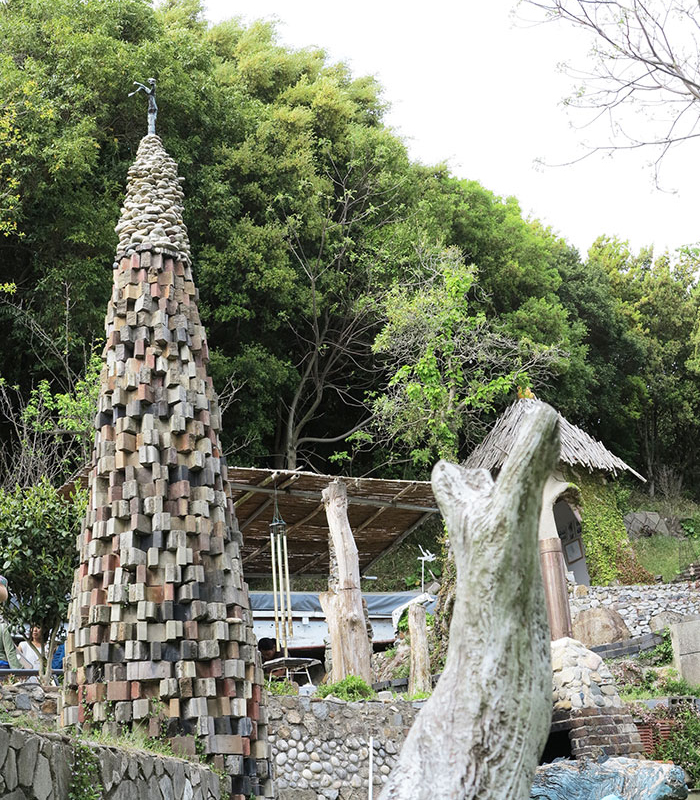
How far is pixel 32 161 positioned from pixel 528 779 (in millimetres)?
16028

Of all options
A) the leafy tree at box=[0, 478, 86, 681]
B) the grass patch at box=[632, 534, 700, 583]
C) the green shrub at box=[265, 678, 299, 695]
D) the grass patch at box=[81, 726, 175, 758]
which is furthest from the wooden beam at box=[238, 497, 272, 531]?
the grass patch at box=[632, 534, 700, 583]

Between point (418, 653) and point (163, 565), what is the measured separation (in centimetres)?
645

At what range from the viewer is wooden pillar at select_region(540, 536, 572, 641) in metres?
14.3

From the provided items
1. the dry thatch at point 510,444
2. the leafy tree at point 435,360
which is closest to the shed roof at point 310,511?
the leafy tree at point 435,360

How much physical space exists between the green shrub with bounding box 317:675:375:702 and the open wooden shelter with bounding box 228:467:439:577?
3.19m

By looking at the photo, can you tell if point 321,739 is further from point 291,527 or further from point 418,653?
point 291,527

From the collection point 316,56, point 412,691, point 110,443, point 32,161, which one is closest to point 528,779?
point 110,443

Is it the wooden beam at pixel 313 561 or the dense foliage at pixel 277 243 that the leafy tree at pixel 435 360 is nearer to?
the dense foliage at pixel 277 243

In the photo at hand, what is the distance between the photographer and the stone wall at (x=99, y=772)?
3.54m

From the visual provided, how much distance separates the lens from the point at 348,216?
22000 millimetres

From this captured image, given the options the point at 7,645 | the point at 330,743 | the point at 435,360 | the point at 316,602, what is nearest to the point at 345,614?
the point at 330,743

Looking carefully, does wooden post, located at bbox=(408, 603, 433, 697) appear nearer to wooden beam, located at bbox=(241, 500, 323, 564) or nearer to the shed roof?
the shed roof

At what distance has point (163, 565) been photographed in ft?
20.6

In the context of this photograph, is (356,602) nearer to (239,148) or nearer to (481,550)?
(481,550)
